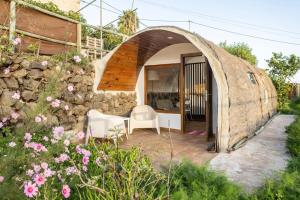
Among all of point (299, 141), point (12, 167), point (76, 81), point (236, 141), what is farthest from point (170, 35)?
point (12, 167)

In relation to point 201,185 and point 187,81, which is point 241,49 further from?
point 201,185

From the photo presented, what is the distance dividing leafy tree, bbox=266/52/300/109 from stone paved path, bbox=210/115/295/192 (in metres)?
8.96

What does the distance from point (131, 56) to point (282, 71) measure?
1126cm

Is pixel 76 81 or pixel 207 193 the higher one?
pixel 76 81

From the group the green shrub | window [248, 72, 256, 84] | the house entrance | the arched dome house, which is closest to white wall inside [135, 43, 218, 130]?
the arched dome house

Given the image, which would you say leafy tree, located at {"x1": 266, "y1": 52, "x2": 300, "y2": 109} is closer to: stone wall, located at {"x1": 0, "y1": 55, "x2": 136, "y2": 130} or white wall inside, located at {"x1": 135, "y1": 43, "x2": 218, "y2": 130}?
white wall inside, located at {"x1": 135, "y1": 43, "x2": 218, "y2": 130}

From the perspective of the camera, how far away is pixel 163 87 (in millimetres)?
8484

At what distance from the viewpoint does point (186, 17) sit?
25156 mm

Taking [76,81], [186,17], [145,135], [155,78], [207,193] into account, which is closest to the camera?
[207,193]

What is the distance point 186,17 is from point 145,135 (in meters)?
20.8

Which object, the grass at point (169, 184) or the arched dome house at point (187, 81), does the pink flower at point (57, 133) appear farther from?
the arched dome house at point (187, 81)

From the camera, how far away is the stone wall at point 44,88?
15.5 feet

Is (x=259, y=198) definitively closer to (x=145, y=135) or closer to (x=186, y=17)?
(x=145, y=135)

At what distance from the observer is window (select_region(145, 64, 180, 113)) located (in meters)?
8.14
